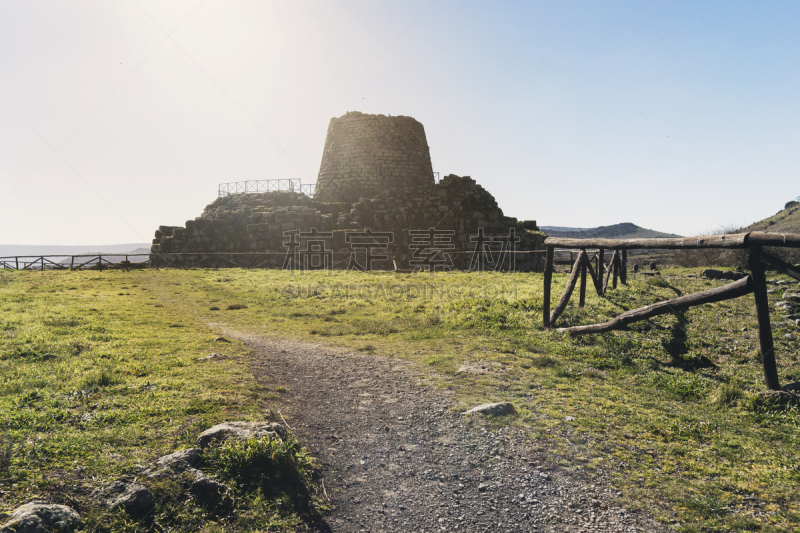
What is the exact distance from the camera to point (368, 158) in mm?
34875

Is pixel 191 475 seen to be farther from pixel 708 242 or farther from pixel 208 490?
pixel 708 242

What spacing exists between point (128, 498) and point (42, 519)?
0.55 meters

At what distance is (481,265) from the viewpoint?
25578mm

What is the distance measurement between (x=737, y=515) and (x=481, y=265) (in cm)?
2218

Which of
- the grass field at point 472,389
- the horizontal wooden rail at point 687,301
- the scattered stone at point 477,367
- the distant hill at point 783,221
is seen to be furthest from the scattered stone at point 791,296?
the distant hill at point 783,221

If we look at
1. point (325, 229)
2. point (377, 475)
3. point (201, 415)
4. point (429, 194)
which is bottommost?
point (377, 475)

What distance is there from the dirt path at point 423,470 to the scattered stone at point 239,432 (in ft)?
1.85

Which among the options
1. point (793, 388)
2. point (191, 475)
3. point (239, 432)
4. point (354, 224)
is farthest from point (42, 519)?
point (354, 224)

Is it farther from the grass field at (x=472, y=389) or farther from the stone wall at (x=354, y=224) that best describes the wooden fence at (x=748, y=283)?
the stone wall at (x=354, y=224)

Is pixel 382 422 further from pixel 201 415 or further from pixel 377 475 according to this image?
pixel 201 415

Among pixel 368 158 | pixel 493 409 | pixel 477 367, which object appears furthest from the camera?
pixel 368 158

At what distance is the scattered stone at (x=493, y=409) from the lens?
5.68 meters

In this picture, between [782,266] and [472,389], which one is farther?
[472,389]

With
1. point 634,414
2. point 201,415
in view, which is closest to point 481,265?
point 634,414
